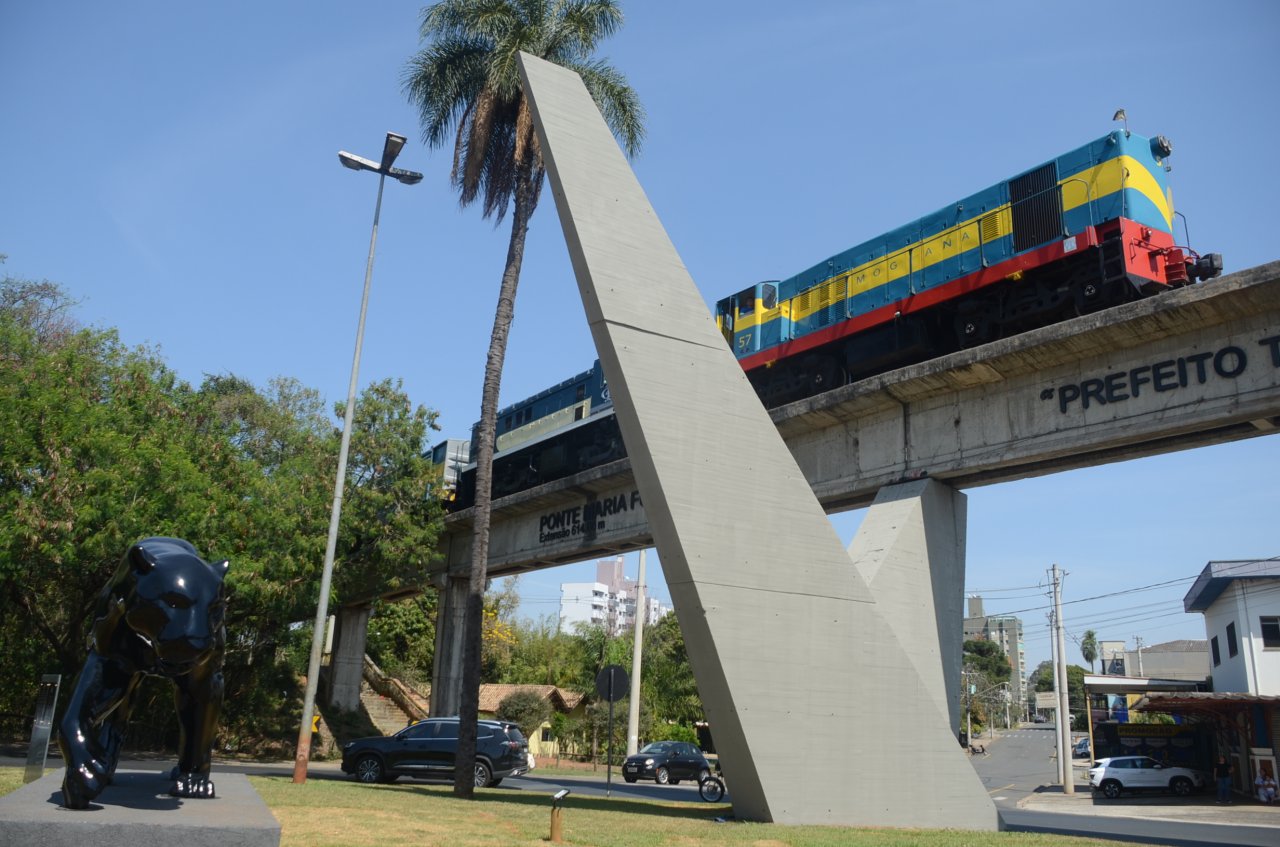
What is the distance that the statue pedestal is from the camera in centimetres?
556

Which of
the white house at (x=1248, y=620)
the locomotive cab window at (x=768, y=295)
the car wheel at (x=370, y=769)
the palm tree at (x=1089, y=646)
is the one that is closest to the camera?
the car wheel at (x=370, y=769)

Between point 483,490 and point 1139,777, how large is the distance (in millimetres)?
26461

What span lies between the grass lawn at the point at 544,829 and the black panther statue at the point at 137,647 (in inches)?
64.0

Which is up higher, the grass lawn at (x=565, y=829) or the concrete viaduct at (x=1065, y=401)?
the concrete viaduct at (x=1065, y=401)

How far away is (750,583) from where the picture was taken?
974cm

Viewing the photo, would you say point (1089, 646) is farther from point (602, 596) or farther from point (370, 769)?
point (370, 769)

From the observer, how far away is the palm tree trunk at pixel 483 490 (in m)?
Answer: 15.8

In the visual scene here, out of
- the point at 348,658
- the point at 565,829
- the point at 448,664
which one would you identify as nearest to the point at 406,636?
the point at 348,658

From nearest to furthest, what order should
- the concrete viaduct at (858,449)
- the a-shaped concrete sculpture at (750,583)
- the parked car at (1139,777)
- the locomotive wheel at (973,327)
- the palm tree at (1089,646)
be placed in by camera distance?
the a-shaped concrete sculpture at (750,583), the concrete viaduct at (858,449), the locomotive wheel at (973,327), the parked car at (1139,777), the palm tree at (1089,646)

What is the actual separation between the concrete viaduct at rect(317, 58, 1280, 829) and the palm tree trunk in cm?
641

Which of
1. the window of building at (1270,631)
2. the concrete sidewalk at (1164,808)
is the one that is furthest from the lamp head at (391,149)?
the window of building at (1270,631)

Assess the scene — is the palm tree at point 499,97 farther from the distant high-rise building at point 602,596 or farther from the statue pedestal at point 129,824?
the distant high-rise building at point 602,596

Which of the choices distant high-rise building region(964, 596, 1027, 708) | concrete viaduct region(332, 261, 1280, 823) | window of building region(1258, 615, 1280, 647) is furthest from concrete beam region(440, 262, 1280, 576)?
distant high-rise building region(964, 596, 1027, 708)

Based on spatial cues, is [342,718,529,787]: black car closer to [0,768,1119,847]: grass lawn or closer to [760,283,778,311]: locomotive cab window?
[0,768,1119,847]: grass lawn
